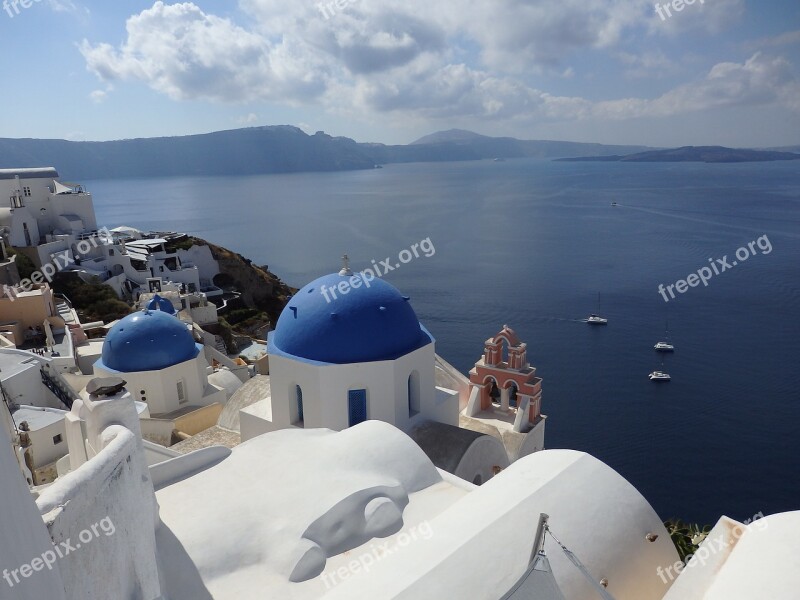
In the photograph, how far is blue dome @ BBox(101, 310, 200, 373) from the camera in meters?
17.6

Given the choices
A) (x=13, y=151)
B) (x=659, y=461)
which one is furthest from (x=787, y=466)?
(x=13, y=151)

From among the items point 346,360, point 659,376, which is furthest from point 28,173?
point 659,376

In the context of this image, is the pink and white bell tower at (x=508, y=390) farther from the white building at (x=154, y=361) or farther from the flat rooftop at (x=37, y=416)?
the flat rooftop at (x=37, y=416)

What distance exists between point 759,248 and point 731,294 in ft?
59.9

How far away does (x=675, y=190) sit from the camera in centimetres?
12962

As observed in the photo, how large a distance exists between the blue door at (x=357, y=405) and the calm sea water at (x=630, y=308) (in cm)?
1858

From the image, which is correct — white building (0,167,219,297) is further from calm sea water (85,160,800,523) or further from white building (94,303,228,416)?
white building (94,303,228,416)

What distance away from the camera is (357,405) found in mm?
12328

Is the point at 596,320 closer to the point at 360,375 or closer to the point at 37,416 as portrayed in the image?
the point at 360,375

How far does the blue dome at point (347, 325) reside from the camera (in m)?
12.0

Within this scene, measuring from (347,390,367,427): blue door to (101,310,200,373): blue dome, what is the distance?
8.44 metres

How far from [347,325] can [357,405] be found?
1.77 meters

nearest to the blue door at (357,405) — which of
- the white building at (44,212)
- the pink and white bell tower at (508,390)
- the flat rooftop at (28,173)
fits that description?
the pink and white bell tower at (508,390)

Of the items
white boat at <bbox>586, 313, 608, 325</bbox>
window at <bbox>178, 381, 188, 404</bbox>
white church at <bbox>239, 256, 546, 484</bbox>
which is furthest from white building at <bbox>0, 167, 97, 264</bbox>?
white boat at <bbox>586, 313, 608, 325</bbox>
